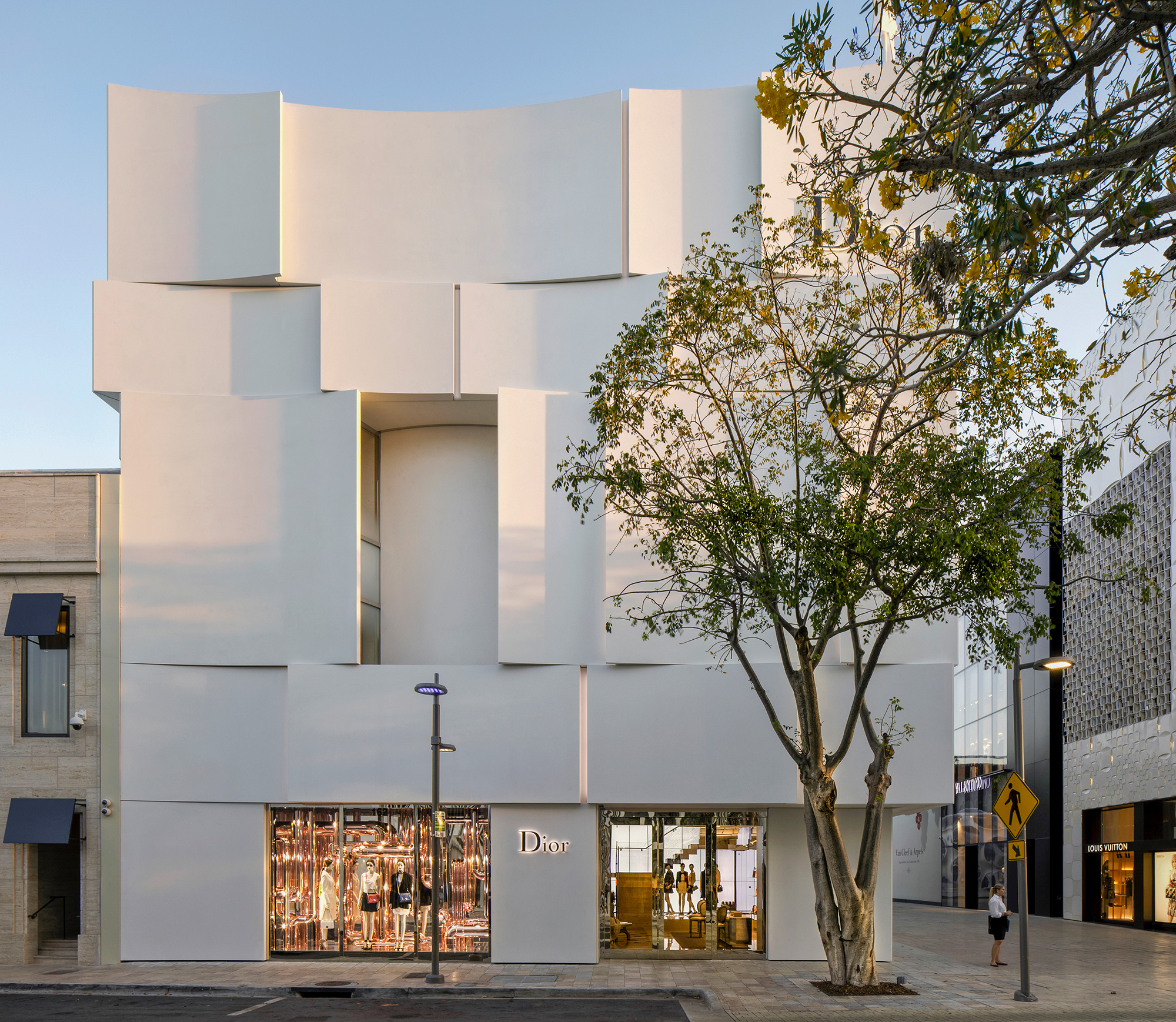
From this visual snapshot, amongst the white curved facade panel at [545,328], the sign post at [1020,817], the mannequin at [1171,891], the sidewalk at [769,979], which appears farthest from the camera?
the mannequin at [1171,891]

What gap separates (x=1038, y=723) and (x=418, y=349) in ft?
91.3

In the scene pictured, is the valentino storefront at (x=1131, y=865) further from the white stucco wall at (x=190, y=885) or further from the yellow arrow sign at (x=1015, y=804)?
the white stucco wall at (x=190, y=885)

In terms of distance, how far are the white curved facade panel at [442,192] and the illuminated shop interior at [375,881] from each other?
32.1 feet

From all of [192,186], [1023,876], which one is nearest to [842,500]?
[1023,876]

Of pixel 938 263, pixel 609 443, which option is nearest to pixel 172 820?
pixel 609 443

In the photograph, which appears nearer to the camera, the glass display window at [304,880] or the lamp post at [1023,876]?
the lamp post at [1023,876]

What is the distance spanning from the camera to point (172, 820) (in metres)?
19.9

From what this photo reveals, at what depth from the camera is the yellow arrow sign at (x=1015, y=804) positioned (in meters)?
16.0

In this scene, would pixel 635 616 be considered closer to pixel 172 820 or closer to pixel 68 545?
pixel 172 820

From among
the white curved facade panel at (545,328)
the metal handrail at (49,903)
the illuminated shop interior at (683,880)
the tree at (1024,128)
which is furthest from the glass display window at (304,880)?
the tree at (1024,128)

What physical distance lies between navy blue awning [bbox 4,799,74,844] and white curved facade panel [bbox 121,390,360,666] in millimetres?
2746

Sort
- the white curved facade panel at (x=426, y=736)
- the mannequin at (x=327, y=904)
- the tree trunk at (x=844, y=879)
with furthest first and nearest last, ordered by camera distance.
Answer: the mannequin at (x=327, y=904) < the white curved facade panel at (x=426, y=736) < the tree trunk at (x=844, y=879)

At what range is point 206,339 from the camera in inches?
826

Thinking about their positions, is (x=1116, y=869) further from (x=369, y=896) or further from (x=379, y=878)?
(x=369, y=896)
